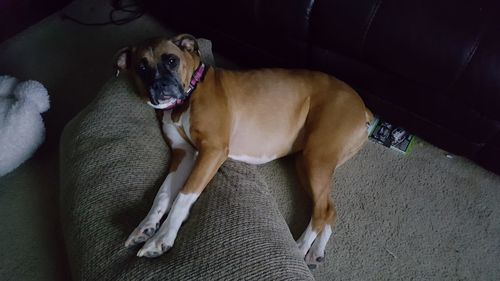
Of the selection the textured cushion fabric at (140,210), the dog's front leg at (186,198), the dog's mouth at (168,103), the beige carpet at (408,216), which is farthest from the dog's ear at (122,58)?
the beige carpet at (408,216)

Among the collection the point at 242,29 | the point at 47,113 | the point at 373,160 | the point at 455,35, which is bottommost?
the point at 47,113

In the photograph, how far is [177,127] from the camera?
173 cm

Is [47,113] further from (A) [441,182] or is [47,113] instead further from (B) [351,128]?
(A) [441,182]

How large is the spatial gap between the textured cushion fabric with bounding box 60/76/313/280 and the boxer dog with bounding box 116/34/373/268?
0.07 metres

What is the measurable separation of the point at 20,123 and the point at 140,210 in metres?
0.84

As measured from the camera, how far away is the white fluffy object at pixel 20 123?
1.87 m

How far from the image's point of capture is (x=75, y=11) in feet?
9.29

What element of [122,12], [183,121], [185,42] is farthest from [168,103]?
[122,12]

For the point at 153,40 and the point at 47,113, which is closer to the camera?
the point at 153,40

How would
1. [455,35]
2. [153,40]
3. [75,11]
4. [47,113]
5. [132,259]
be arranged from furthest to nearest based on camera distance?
[75,11] < [47,113] < [153,40] < [455,35] < [132,259]

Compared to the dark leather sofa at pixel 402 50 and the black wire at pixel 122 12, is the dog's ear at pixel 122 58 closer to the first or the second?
the dark leather sofa at pixel 402 50

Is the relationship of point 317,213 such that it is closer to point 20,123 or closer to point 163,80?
point 163,80

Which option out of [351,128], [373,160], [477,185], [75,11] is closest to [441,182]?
[477,185]

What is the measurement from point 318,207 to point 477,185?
850mm
